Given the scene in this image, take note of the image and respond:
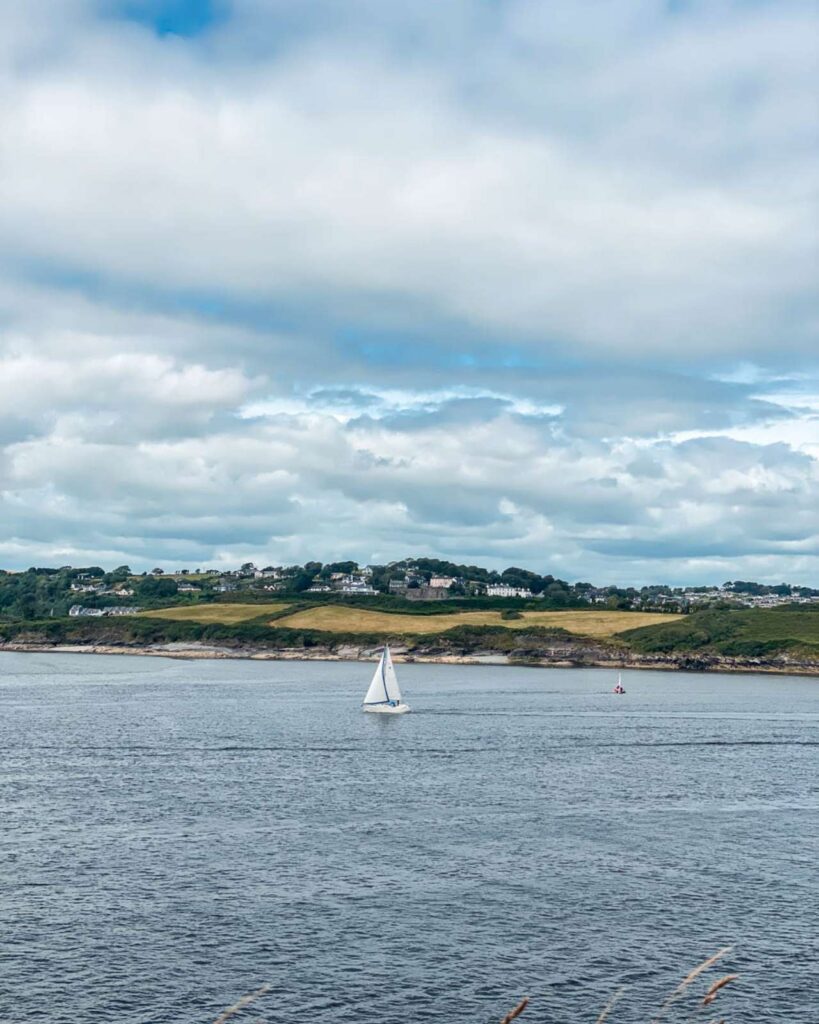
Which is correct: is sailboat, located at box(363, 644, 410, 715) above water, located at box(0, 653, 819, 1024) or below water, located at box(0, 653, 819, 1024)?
above

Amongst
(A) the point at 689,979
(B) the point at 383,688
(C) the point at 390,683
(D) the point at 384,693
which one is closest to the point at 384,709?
(D) the point at 384,693

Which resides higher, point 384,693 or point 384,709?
point 384,693

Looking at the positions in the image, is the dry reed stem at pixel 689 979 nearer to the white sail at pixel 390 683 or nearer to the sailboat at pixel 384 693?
the sailboat at pixel 384 693

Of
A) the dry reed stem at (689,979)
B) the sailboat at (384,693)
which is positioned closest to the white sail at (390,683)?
the sailboat at (384,693)

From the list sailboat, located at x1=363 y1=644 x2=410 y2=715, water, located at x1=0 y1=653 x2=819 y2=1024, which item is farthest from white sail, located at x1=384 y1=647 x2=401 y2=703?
water, located at x1=0 y1=653 x2=819 y2=1024

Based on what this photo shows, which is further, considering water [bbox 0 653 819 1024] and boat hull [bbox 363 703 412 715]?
boat hull [bbox 363 703 412 715]

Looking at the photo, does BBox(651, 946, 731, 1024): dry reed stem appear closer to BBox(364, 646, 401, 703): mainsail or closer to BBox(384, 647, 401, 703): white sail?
BBox(384, 647, 401, 703): white sail

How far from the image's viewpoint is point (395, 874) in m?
55.1

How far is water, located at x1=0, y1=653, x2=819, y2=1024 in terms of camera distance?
133ft

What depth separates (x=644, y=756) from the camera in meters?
100

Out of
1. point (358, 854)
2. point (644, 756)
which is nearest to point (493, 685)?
point (644, 756)

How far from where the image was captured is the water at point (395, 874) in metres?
40.5

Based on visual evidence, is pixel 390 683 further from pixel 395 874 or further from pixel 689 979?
pixel 689 979

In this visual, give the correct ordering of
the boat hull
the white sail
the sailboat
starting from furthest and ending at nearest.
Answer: the white sail
the sailboat
the boat hull
